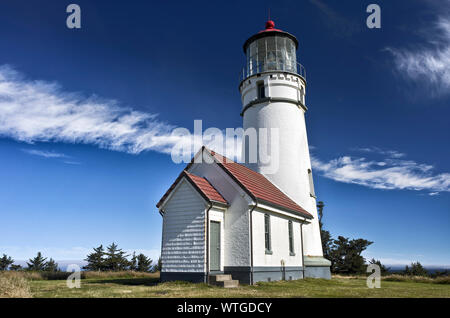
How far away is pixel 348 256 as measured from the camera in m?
29.3

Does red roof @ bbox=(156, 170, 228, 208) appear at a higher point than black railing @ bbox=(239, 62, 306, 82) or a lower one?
lower

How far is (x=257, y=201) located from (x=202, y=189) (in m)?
2.35

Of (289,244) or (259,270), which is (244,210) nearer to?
(259,270)

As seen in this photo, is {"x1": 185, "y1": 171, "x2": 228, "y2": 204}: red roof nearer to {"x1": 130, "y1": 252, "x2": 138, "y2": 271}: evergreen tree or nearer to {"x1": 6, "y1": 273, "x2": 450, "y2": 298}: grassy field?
{"x1": 6, "y1": 273, "x2": 450, "y2": 298}: grassy field

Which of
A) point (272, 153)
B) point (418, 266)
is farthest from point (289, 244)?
point (418, 266)

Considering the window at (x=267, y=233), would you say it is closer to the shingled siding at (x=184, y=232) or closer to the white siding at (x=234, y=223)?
the white siding at (x=234, y=223)

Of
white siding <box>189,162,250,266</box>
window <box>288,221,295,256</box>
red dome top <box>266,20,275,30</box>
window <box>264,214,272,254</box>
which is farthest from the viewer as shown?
red dome top <box>266,20,275,30</box>

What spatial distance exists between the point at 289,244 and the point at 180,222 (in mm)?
6482

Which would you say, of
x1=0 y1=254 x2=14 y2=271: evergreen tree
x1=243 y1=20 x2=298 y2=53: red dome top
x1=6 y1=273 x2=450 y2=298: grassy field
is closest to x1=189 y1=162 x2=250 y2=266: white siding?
x1=6 y1=273 x2=450 y2=298: grassy field

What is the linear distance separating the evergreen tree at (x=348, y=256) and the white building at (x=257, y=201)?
33.3 ft

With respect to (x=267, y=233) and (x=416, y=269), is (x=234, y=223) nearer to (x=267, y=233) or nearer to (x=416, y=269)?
(x=267, y=233)

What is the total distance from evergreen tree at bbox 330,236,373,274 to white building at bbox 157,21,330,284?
10154 mm

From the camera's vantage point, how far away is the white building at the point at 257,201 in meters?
13.8

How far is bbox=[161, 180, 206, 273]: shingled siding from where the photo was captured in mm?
13391
